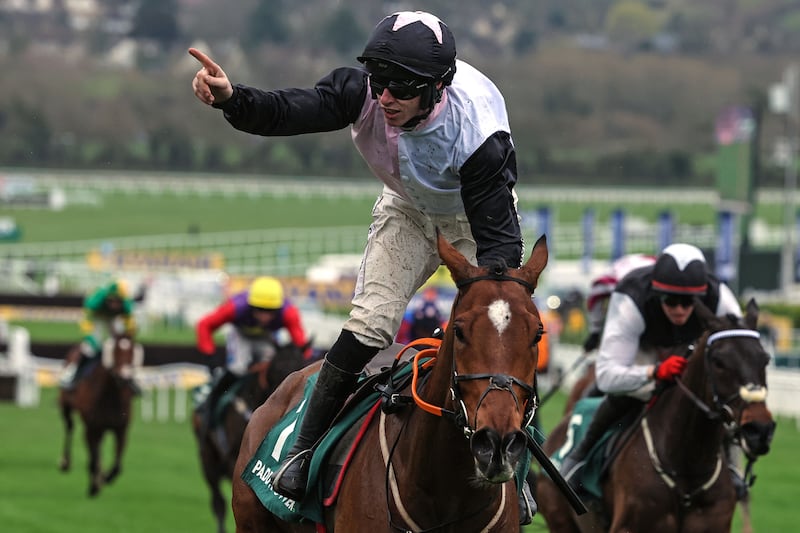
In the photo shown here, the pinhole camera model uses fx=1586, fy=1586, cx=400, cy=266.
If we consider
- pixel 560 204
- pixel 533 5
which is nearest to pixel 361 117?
pixel 560 204

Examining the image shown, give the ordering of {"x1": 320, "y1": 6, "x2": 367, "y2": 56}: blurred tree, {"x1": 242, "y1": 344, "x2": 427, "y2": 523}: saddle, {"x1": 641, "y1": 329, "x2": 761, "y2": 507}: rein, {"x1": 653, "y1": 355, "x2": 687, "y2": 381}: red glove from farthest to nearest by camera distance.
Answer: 1. {"x1": 320, "y1": 6, "x2": 367, "y2": 56}: blurred tree
2. {"x1": 653, "y1": 355, "x2": 687, "y2": 381}: red glove
3. {"x1": 641, "y1": 329, "x2": 761, "y2": 507}: rein
4. {"x1": 242, "y1": 344, "x2": 427, "y2": 523}: saddle

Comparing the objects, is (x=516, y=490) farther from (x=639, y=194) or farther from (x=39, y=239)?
(x=639, y=194)

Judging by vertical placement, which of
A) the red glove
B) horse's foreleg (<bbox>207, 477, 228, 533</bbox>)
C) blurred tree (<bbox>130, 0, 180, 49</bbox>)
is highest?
blurred tree (<bbox>130, 0, 180, 49</bbox>)

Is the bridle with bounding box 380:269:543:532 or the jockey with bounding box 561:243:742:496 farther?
the jockey with bounding box 561:243:742:496

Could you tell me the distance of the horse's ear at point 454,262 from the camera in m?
4.29

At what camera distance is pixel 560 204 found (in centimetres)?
Result: 6347

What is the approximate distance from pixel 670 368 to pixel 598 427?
2.11 ft

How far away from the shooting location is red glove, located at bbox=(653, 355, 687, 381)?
6.99m

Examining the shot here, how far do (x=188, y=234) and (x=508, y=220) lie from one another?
5316 cm

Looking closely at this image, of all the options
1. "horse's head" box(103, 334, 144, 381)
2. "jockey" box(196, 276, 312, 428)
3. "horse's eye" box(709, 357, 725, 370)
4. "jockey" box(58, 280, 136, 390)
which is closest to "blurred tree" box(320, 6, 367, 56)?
"jockey" box(58, 280, 136, 390)

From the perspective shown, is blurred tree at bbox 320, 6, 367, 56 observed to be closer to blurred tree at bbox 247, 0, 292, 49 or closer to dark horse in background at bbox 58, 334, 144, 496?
blurred tree at bbox 247, 0, 292, 49

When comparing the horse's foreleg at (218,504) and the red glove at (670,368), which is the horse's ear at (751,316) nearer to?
the red glove at (670,368)

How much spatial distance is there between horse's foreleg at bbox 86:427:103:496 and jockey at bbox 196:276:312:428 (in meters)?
2.67

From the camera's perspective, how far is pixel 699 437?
22.5 ft
